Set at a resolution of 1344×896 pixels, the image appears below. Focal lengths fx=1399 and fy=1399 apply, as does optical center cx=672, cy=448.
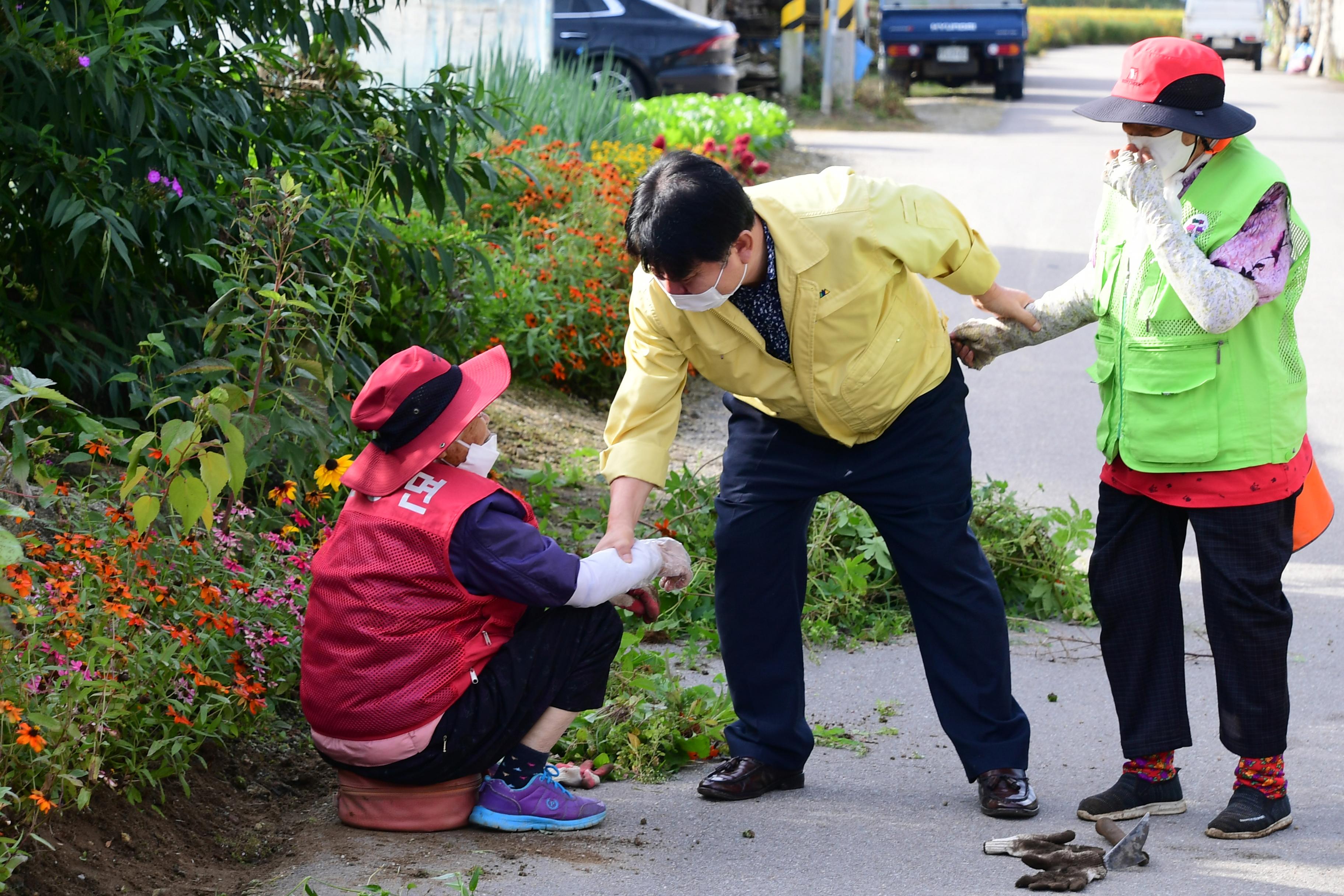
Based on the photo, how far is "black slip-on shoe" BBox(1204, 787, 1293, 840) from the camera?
10.2 feet

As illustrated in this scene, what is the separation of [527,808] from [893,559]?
1017mm

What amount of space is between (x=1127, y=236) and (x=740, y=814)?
1.57m

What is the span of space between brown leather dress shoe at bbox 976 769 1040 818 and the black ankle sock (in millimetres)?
1045

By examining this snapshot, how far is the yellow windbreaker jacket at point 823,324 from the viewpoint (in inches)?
118

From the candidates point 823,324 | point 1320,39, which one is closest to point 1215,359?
point 823,324

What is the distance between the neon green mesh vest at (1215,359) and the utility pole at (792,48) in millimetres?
16358

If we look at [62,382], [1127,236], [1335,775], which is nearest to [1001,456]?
[1335,775]

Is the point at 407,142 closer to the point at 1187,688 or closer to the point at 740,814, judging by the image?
the point at 740,814

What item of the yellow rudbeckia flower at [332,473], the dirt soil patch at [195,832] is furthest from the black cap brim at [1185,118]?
the dirt soil patch at [195,832]

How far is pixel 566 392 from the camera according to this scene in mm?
6891

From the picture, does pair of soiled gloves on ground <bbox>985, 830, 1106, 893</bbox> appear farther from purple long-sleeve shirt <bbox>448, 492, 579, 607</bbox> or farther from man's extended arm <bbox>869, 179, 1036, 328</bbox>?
man's extended arm <bbox>869, 179, 1036, 328</bbox>

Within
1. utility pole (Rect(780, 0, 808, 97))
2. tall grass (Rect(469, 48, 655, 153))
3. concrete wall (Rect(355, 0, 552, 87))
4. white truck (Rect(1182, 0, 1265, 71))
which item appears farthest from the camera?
white truck (Rect(1182, 0, 1265, 71))

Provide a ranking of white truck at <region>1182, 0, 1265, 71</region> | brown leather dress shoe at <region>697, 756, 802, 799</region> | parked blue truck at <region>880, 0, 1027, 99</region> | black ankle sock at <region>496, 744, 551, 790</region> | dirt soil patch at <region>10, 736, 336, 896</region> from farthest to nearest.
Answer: white truck at <region>1182, 0, 1265, 71</region> < parked blue truck at <region>880, 0, 1027, 99</region> < brown leather dress shoe at <region>697, 756, 802, 799</region> < black ankle sock at <region>496, 744, 551, 790</region> < dirt soil patch at <region>10, 736, 336, 896</region>

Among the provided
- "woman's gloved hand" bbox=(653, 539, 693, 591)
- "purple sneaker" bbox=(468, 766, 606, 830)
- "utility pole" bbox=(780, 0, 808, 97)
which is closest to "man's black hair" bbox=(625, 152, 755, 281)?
"woman's gloved hand" bbox=(653, 539, 693, 591)
